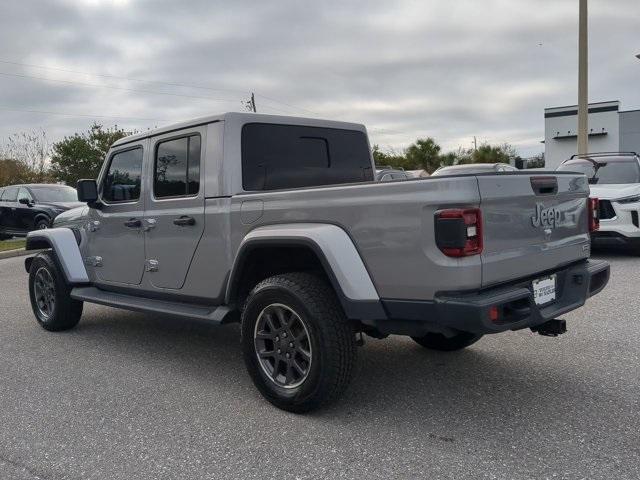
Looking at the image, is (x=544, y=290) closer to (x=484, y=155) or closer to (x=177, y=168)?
(x=177, y=168)

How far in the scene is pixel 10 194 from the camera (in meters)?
16.5

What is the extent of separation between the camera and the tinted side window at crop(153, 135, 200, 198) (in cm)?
449

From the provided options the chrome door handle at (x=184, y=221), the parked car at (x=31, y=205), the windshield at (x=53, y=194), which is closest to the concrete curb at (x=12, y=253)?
the parked car at (x=31, y=205)

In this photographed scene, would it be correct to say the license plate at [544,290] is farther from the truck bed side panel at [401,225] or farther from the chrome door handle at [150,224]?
the chrome door handle at [150,224]

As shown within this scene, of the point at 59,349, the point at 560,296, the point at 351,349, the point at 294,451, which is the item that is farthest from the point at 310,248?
the point at 59,349

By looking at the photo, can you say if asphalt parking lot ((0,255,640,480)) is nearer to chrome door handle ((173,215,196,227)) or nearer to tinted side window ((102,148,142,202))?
chrome door handle ((173,215,196,227))

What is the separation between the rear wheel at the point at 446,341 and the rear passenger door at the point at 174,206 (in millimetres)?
1943

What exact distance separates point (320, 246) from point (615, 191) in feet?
25.0

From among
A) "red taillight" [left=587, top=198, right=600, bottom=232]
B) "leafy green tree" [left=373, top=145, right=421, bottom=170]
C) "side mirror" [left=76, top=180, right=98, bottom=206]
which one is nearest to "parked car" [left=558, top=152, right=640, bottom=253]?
"red taillight" [left=587, top=198, right=600, bottom=232]

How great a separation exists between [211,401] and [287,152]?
1.93 metres

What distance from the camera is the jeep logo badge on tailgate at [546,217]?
3516 mm

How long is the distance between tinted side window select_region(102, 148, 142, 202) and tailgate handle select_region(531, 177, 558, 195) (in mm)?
3205

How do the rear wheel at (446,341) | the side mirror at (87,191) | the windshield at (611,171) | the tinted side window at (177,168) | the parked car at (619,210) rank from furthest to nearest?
the windshield at (611,171), the parked car at (619,210), the side mirror at (87,191), the rear wheel at (446,341), the tinted side window at (177,168)

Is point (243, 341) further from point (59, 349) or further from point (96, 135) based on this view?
point (96, 135)
